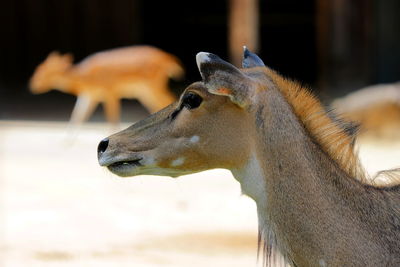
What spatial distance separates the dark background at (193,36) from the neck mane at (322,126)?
9.36 m

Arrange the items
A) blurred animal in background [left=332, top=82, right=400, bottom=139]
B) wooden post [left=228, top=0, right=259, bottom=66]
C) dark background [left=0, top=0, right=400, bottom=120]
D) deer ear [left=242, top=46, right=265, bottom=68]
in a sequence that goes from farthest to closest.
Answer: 1. dark background [left=0, top=0, right=400, bottom=120]
2. wooden post [left=228, top=0, right=259, bottom=66]
3. blurred animal in background [left=332, top=82, right=400, bottom=139]
4. deer ear [left=242, top=46, right=265, bottom=68]

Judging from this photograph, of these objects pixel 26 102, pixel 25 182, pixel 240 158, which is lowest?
pixel 240 158

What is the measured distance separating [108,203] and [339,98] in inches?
288

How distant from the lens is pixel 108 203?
1034 centimetres

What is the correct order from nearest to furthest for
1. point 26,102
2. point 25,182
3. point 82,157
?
point 25,182, point 82,157, point 26,102

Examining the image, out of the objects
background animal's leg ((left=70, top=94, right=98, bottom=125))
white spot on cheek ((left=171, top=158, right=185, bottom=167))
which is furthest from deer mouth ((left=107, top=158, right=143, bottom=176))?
background animal's leg ((left=70, top=94, right=98, bottom=125))

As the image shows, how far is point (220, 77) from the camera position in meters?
4.04

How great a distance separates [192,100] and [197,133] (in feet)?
0.50

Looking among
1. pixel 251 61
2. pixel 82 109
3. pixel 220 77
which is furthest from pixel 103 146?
pixel 82 109

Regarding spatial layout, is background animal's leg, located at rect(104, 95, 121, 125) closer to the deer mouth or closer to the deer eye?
Result: the deer mouth

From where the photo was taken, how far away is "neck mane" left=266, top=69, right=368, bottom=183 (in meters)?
4.27

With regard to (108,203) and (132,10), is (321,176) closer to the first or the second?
(108,203)

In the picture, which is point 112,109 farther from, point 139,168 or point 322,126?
point 322,126

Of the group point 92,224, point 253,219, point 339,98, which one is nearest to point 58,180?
point 92,224
